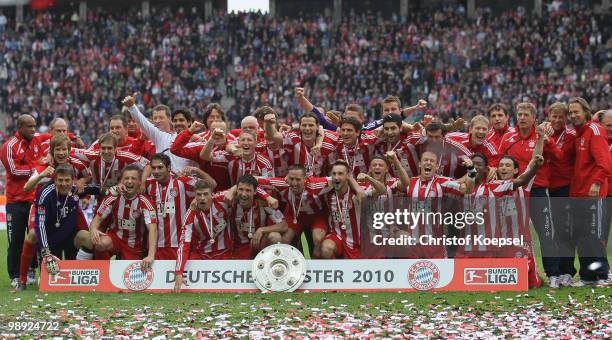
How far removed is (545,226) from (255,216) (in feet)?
9.48

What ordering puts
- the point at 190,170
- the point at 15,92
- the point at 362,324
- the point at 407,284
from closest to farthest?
the point at 362,324 < the point at 407,284 < the point at 190,170 < the point at 15,92

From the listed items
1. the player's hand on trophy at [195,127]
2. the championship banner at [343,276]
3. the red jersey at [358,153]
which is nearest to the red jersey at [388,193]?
the red jersey at [358,153]

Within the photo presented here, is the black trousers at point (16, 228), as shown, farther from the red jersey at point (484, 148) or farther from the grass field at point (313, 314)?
the red jersey at point (484, 148)

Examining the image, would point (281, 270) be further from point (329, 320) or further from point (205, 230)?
point (329, 320)

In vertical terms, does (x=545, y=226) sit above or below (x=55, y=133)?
below

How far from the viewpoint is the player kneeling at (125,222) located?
34.8 ft

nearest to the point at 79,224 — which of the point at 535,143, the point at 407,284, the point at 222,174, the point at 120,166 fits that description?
the point at 120,166

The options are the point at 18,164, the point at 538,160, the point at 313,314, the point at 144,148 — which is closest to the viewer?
the point at 313,314

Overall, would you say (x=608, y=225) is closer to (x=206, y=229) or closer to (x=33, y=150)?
(x=206, y=229)

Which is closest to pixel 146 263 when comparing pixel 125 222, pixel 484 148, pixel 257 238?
pixel 125 222

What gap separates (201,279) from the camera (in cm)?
1024

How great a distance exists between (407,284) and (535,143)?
1.98m

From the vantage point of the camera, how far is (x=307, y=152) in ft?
36.2

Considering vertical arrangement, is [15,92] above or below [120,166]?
above
